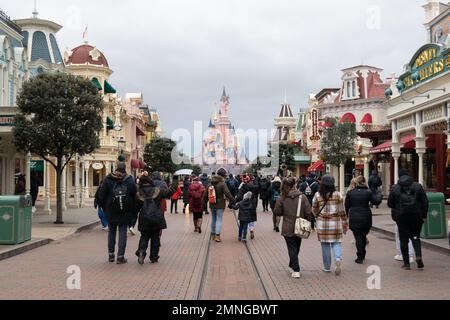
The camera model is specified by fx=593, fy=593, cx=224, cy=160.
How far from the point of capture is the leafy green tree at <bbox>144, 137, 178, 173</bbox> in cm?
6038

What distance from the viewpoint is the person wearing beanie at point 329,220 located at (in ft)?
32.4

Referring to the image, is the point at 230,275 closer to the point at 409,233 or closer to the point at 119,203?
the point at 119,203

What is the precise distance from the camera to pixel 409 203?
1040 centimetres

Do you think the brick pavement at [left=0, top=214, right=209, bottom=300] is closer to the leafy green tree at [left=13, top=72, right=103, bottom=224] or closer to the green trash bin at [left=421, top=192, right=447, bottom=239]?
the leafy green tree at [left=13, top=72, right=103, bottom=224]

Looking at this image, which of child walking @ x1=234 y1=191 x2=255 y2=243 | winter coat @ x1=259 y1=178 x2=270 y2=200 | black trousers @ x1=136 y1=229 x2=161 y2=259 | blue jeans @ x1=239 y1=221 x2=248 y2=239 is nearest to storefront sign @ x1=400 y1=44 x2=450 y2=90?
child walking @ x1=234 y1=191 x2=255 y2=243

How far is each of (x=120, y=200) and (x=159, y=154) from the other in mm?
49398

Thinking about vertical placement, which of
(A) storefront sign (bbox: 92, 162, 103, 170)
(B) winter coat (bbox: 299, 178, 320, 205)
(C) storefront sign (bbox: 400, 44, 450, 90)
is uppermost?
(C) storefront sign (bbox: 400, 44, 450, 90)

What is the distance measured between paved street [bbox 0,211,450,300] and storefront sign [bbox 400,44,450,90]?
21.4 ft

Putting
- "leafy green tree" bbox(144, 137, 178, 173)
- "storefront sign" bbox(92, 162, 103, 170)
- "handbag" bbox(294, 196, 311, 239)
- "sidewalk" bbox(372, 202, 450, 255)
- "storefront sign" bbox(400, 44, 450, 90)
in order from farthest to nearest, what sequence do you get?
"leafy green tree" bbox(144, 137, 178, 173), "storefront sign" bbox(92, 162, 103, 170), "storefront sign" bbox(400, 44, 450, 90), "sidewalk" bbox(372, 202, 450, 255), "handbag" bbox(294, 196, 311, 239)

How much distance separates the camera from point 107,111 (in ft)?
161

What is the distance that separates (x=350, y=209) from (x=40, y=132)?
452 inches

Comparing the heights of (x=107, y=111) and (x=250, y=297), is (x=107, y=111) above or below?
above
